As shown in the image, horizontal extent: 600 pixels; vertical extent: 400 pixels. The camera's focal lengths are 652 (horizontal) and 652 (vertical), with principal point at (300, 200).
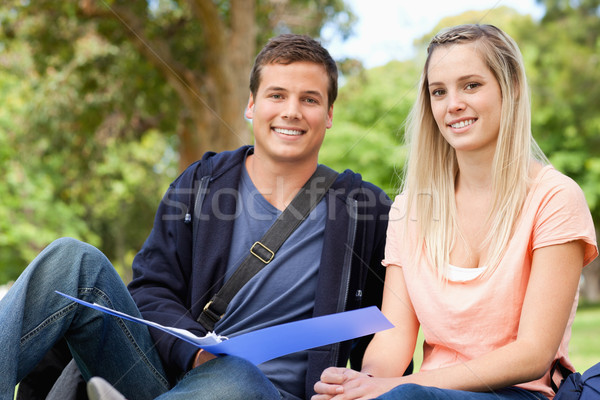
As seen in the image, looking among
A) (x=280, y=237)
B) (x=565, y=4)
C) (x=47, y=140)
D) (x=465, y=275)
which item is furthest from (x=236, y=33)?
(x=565, y=4)

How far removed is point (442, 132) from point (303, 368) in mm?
1031

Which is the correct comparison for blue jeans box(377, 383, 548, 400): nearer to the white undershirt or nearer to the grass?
the white undershirt

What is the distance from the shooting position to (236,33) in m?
8.69

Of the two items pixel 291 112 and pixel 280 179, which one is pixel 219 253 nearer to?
pixel 280 179

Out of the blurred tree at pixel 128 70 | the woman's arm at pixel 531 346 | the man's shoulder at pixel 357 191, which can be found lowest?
the woman's arm at pixel 531 346

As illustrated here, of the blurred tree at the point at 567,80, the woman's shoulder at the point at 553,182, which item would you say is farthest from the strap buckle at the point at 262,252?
the blurred tree at the point at 567,80

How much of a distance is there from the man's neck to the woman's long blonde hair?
0.59 metres

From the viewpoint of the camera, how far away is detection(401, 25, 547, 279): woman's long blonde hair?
214 centimetres

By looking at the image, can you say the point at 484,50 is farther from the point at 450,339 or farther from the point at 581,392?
the point at 581,392

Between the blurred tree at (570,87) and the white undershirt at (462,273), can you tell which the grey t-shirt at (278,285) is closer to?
the white undershirt at (462,273)

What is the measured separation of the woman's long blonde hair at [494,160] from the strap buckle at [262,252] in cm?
58

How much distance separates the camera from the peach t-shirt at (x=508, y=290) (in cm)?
200

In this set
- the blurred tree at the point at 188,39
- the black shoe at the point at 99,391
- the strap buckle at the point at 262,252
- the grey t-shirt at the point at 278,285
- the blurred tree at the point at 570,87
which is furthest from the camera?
the blurred tree at the point at 570,87

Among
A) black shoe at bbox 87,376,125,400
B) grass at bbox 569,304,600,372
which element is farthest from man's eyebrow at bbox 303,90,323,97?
grass at bbox 569,304,600,372
